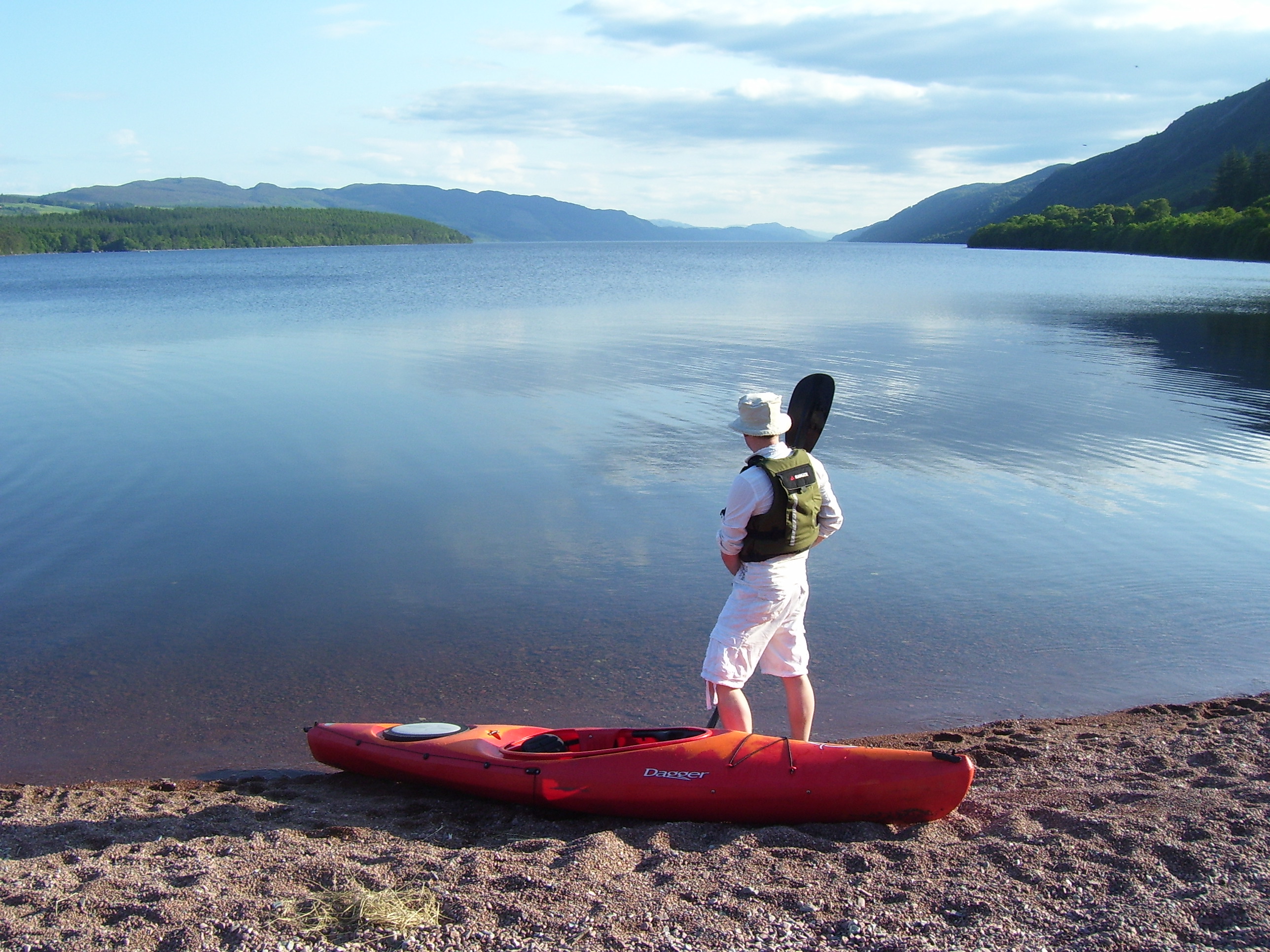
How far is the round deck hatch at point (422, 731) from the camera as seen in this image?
17.4 feet

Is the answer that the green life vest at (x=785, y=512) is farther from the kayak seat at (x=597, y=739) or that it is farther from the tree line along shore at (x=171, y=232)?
the tree line along shore at (x=171, y=232)

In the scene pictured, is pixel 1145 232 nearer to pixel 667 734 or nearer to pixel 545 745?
pixel 667 734

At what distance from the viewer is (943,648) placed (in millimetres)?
7258

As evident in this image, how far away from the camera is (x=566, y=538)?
959 cm

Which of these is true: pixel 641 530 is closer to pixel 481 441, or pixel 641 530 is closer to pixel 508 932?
pixel 481 441

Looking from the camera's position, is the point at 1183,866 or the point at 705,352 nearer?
the point at 1183,866

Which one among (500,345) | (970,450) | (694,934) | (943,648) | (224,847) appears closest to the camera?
(694,934)

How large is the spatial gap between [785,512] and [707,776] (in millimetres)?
1384

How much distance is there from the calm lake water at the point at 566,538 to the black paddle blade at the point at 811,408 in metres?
1.82

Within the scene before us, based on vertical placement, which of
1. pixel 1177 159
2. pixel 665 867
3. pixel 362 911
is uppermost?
pixel 1177 159

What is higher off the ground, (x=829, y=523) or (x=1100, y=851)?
(x=829, y=523)

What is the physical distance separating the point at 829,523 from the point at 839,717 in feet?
5.94

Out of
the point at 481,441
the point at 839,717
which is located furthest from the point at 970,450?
the point at 839,717

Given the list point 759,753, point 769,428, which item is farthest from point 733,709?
point 769,428
